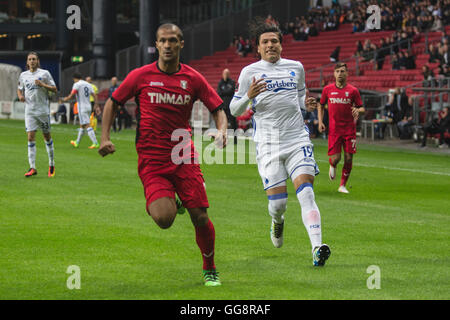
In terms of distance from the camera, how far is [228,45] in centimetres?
5141

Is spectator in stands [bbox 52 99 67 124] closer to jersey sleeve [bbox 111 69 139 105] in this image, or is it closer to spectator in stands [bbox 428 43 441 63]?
spectator in stands [bbox 428 43 441 63]

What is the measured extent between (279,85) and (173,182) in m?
2.19

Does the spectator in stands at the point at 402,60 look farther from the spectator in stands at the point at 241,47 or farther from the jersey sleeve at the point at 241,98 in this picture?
the jersey sleeve at the point at 241,98

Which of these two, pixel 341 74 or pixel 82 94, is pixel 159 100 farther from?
pixel 82 94

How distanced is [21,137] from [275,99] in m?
22.8

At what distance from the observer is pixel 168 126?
7680mm

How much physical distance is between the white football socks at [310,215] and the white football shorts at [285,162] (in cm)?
26

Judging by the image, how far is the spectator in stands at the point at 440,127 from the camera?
26.4 metres

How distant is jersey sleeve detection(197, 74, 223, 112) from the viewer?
776 centimetres

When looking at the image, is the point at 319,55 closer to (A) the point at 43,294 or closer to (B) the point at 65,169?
(B) the point at 65,169

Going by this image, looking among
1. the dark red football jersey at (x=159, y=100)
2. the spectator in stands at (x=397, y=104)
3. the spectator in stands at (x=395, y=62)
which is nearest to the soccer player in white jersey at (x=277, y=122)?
the dark red football jersey at (x=159, y=100)

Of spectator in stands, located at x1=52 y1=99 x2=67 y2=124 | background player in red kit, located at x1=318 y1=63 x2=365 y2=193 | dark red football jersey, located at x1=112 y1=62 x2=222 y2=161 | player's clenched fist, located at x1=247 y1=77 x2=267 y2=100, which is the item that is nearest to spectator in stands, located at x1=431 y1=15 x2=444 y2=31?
→ spectator in stands, located at x1=52 y1=99 x2=67 y2=124

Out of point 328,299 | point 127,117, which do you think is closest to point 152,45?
point 127,117

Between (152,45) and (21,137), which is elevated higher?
(152,45)
